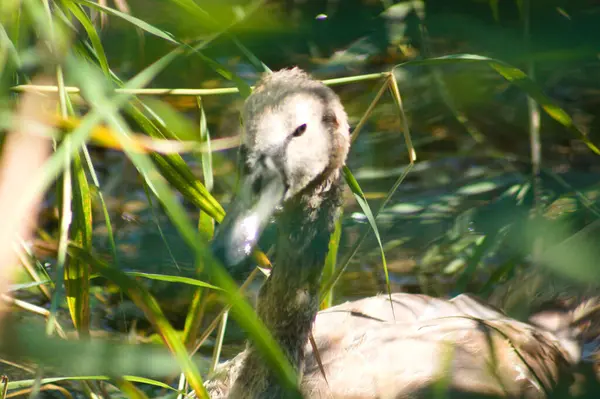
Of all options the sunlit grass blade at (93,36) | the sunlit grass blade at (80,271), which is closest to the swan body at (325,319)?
the sunlit grass blade at (93,36)

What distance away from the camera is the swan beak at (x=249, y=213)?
1709mm

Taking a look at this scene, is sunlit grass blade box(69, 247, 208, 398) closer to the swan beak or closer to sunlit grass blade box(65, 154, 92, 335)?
the swan beak

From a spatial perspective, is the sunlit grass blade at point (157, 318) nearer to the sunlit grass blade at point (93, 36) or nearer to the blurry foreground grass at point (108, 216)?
the blurry foreground grass at point (108, 216)

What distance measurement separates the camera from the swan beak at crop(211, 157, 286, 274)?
67.3 inches

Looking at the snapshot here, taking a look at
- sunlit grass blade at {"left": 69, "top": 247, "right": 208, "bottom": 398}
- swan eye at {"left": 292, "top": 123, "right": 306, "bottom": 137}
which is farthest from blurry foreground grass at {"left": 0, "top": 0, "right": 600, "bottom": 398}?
swan eye at {"left": 292, "top": 123, "right": 306, "bottom": 137}

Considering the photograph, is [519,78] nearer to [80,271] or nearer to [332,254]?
[332,254]

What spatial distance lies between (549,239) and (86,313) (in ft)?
4.14

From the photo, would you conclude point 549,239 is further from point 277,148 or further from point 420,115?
point 420,115

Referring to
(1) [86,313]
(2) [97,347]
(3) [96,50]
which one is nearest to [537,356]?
Result: (1) [86,313]

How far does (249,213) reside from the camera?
180 cm

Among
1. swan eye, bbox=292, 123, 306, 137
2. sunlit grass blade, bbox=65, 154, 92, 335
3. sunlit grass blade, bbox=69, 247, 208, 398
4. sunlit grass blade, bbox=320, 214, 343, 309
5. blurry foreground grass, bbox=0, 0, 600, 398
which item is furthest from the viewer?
sunlit grass blade, bbox=320, 214, 343, 309

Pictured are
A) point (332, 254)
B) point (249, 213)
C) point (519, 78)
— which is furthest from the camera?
point (332, 254)

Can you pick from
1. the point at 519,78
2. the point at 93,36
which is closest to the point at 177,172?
the point at 93,36

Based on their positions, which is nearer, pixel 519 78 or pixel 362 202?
pixel 519 78
